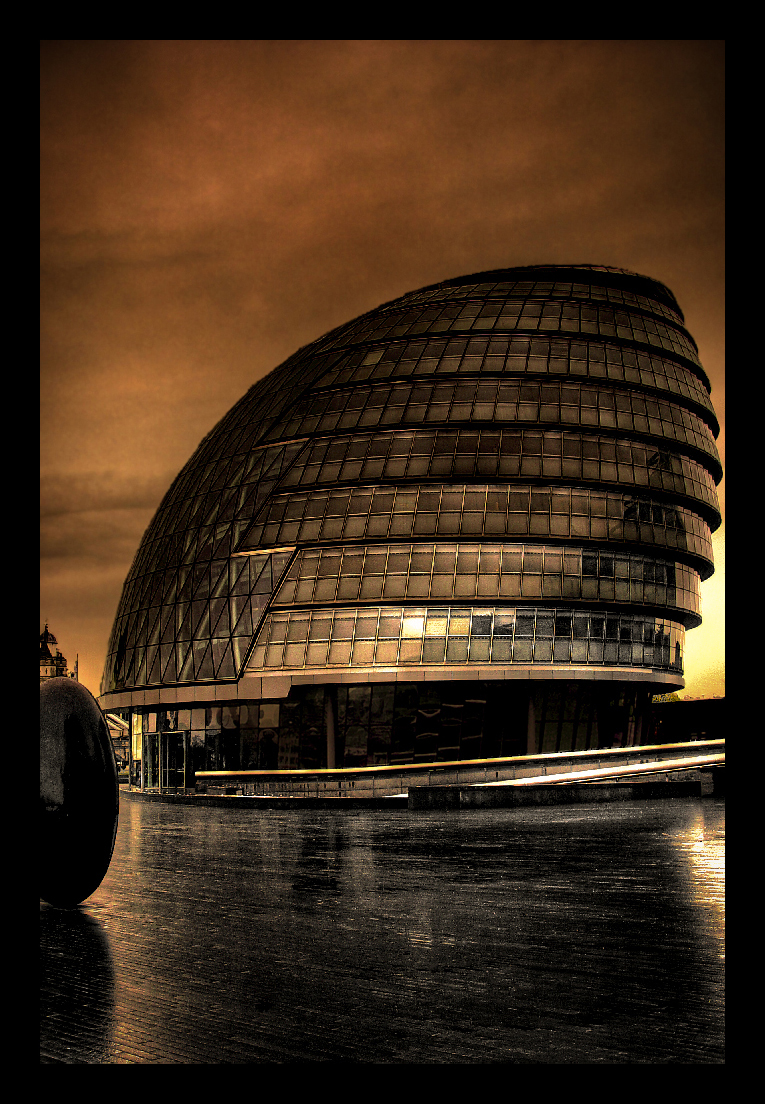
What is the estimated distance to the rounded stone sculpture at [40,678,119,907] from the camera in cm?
1308

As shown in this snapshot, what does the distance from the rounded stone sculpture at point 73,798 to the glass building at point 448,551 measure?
117ft

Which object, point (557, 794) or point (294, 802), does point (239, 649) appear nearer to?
point (294, 802)

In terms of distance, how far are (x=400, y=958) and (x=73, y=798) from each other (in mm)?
5275

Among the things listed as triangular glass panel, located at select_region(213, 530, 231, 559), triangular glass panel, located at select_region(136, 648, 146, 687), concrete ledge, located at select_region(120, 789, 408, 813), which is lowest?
concrete ledge, located at select_region(120, 789, 408, 813)

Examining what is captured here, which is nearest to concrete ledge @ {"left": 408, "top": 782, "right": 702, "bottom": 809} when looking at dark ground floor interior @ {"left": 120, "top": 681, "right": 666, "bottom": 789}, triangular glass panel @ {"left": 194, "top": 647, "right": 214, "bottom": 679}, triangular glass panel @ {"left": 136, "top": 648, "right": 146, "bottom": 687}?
dark ground floor interior @ {"left": 120, "top": 681, "right": 666, "bottom": 789}

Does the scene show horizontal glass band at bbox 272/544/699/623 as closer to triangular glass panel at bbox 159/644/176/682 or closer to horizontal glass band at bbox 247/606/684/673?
horizontal glass band at bbox 247/606/684/673

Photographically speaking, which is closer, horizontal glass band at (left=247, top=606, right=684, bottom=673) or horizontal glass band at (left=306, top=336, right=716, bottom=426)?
horizontal glass band at (left=247, top=606, right=684, bottom=673)

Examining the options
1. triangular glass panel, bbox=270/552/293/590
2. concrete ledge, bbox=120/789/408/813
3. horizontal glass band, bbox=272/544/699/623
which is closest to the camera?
concrete ledge, bbox=120/789/408/813

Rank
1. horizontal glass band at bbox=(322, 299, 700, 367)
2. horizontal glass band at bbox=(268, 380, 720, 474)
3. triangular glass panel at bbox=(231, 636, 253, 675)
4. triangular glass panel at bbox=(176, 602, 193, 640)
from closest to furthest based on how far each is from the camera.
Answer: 1. triangular glass panel at bbox=(231, 636, 253, 675)
2. horizontal glass band at bbox=(268, 380, 720, 474)
3. triangular glass panel at bbox=(176, 602, 193, 640)
4. horizontal glass band at bbox=(322, 299, 700, 367)

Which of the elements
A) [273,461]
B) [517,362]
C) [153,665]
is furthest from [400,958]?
[153,665]

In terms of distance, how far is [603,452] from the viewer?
53.8 m

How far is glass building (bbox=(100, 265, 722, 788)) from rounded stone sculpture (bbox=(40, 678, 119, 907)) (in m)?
35.8

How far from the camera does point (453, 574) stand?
50.4 meters
